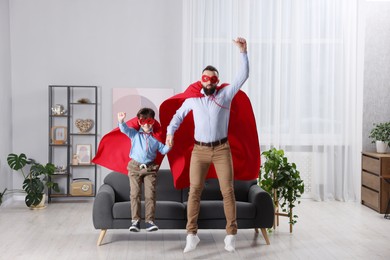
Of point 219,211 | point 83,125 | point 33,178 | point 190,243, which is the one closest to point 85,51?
point 83,125

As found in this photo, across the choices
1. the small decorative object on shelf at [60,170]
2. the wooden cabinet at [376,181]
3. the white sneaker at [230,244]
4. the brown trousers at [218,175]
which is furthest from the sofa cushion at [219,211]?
the small decorative object on shelf at [60,170]

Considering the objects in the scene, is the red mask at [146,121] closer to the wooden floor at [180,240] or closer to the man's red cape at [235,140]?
the man's red cape at [235,140]

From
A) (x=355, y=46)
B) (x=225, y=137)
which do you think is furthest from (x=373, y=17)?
(x=225, y=137)

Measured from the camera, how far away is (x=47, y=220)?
6496mm

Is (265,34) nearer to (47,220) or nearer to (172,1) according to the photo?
(172,1)

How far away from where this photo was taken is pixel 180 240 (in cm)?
556

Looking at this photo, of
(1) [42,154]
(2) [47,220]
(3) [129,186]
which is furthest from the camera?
(1) [42,154]

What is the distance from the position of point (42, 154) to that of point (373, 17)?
4788 millimetres

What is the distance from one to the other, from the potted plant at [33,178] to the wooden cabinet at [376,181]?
394 centimetres

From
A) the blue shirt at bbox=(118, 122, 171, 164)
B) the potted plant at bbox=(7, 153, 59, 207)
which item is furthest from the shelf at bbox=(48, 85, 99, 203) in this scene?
the blue shirt at bbox=(118, 122, 171, 164)

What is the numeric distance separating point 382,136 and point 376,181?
2.11ft

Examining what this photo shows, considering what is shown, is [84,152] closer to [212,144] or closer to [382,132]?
[212,144]

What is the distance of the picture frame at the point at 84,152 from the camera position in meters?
7.75

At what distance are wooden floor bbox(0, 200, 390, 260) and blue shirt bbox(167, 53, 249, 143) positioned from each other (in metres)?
1.03
